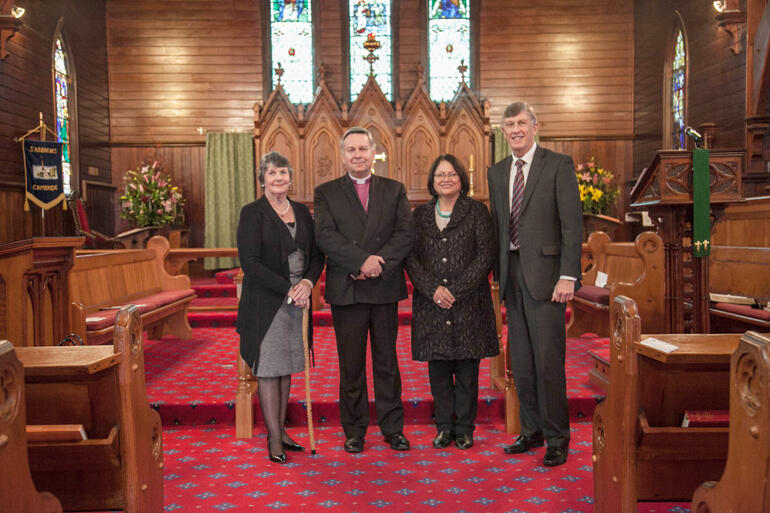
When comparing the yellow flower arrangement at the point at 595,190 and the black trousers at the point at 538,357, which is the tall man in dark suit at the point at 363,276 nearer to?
the black trousers at the point at 538,357

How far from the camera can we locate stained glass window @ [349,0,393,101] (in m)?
10.5

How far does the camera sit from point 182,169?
10453 mm

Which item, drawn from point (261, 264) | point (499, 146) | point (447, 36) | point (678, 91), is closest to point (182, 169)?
point (447, 36)

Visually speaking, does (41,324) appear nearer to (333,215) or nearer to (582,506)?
(333,215)

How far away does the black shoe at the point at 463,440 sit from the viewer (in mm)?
3219

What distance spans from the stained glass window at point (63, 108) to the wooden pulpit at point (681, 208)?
793 cm

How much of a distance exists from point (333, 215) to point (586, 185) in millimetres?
6979

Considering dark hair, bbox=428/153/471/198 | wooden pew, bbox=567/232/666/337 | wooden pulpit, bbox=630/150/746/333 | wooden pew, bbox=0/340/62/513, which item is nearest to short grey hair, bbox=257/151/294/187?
dark hair, bbox=428/153/471/198

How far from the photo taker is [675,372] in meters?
2.05

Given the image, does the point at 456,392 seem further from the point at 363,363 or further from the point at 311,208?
the point at 311,208

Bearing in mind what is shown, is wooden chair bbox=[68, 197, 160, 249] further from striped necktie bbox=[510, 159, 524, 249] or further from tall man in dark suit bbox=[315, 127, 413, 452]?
striped necktie bbox=[510, 159, 524, 249]

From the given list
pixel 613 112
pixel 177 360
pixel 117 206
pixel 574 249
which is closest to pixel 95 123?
pixel 117 206

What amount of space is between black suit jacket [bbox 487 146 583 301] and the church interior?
596mm

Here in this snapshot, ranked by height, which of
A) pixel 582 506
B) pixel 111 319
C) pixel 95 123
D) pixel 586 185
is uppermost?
pixel 95 123
